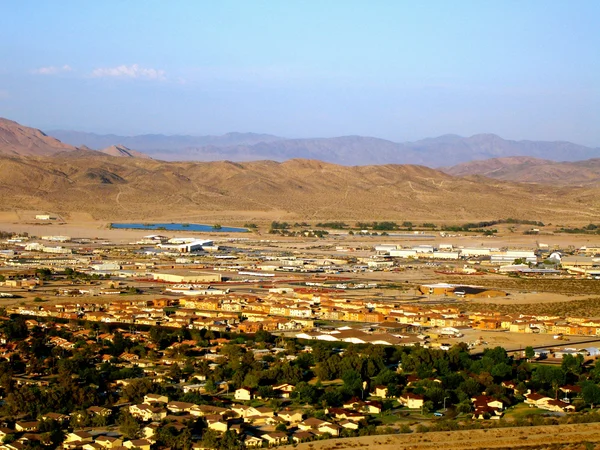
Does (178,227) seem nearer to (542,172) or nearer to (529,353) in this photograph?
(529,353)

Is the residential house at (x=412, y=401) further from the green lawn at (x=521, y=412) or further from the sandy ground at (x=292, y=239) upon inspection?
the sandy ground at (x=292, y=239)

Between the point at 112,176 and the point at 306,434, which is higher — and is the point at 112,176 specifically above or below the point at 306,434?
above

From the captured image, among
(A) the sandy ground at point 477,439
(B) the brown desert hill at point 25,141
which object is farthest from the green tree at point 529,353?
(B) the brown desert hill at point 25,141

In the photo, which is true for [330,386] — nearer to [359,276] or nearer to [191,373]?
[191,373]

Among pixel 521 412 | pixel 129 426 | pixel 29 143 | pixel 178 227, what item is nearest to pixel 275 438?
pixel 129 426

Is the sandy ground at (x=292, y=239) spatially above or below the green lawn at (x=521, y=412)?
above

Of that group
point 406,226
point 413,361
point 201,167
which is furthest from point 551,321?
point 201,167
